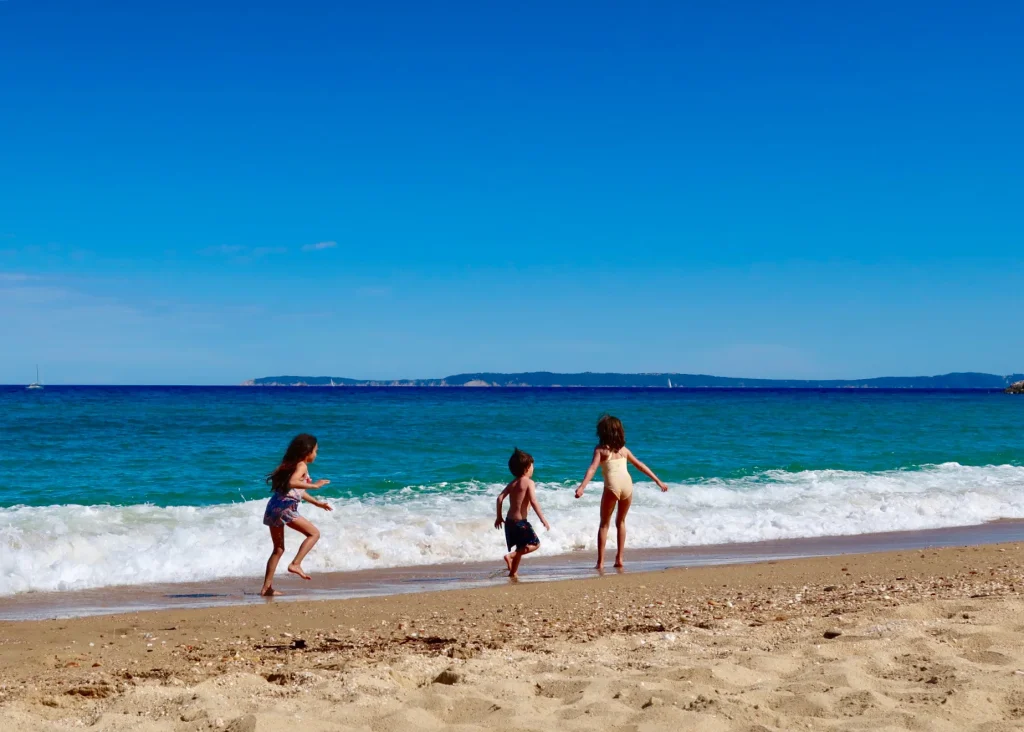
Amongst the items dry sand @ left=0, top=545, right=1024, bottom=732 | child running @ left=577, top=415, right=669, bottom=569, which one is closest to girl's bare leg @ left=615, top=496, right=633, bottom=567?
child running @ left=577, top=415, right=669, bottom=569

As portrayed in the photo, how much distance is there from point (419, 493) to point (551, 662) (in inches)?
474

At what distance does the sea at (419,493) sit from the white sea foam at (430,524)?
0.04 meters

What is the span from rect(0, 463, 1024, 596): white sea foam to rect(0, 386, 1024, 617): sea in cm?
4

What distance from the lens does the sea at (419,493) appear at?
10.5 meters

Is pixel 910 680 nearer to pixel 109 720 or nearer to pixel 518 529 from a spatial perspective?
pixel 109 720

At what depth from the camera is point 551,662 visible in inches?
196

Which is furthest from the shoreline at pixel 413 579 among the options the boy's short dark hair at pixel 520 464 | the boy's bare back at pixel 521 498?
the boy's short dark hair at pixel 520 464

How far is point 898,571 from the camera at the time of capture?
28.9 feet

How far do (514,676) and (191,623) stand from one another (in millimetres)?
3315

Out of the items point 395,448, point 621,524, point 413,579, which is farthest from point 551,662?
point 395,448

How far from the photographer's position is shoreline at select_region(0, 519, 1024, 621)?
819 cm

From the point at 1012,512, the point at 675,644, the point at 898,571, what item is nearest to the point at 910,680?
the point at 675,644

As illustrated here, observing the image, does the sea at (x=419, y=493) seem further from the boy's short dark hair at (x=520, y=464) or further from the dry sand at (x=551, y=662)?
the dry sand at (x=551, y=662)

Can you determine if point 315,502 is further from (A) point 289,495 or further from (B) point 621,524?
(B) point 621,524
